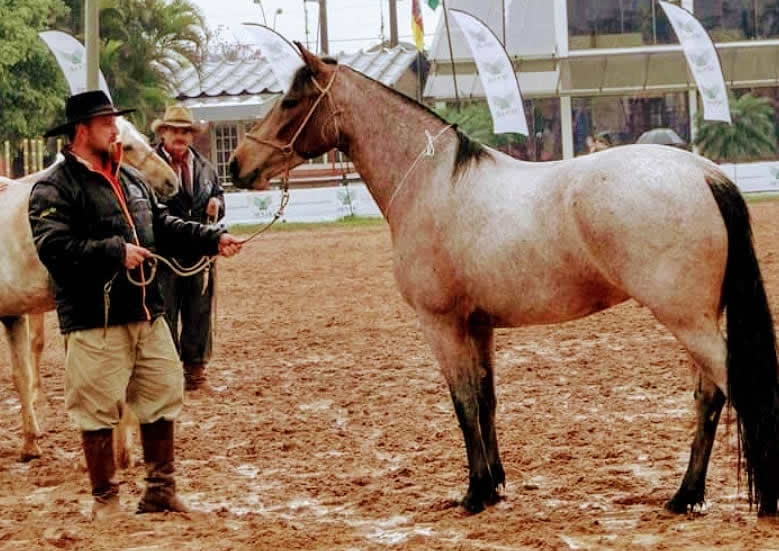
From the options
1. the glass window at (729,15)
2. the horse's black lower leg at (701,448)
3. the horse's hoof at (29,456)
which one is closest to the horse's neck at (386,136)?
the horse's black lower leg at (701,448)

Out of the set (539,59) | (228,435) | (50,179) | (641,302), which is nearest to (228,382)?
(228,435)

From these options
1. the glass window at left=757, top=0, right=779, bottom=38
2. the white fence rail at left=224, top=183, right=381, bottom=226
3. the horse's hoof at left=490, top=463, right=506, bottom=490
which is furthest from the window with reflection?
the horse's hoof at left=490, top=463, right=506, bottom=490

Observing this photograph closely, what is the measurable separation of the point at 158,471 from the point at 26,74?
32.6m

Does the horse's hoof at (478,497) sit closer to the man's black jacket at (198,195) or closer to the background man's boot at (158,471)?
the background man's boot at (158,471)

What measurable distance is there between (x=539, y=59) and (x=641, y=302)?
40.7 meters

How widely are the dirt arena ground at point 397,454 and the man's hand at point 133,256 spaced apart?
1212 mm

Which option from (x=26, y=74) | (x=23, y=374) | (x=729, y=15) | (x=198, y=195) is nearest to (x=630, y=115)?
(x=729, y=15)

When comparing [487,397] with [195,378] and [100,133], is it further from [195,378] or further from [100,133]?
[195,378]

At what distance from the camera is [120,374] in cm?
621

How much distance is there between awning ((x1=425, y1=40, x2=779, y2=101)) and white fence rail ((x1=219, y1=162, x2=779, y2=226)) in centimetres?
1283

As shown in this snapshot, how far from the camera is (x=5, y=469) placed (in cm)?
795

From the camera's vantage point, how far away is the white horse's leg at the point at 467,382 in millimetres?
6324

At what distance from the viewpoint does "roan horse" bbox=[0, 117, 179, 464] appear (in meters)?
7.76

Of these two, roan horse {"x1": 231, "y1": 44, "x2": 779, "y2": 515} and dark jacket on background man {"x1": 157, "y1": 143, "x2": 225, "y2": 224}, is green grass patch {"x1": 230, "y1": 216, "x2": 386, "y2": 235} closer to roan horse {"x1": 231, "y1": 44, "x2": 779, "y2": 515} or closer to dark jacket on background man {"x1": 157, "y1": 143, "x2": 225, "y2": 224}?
dark jacket on background man {"x1": 157, "y1": 143, "x2": 225, "y2": 224}
